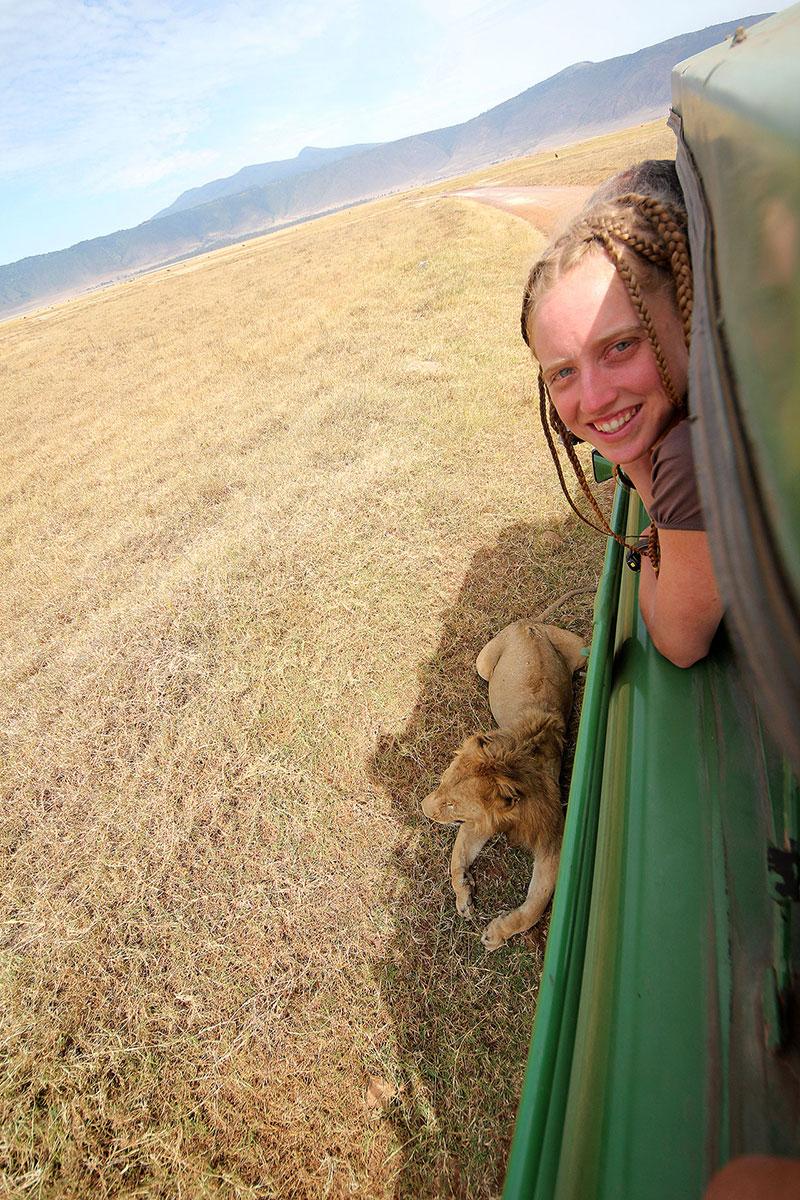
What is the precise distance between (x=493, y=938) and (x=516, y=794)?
67cm

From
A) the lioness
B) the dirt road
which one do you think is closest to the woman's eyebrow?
the lioness

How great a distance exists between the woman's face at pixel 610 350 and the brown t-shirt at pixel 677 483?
166mm

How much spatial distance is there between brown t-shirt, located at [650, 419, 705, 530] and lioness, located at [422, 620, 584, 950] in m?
1.46

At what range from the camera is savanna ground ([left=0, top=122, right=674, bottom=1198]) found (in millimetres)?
2217

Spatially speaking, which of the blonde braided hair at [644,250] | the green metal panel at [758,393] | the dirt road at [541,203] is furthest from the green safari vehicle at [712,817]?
the dirt road at [541,203]

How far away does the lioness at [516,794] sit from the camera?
2.46m

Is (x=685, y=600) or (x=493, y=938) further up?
(x=685, y=600)

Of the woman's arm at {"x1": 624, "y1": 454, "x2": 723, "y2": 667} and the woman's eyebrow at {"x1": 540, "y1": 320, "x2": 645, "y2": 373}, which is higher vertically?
the woman's eyebrow at {"x1": 540, "y1": 320, "x2": 645, "y2": 373}

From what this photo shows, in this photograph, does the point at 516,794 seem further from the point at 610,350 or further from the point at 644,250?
the point at 644,250

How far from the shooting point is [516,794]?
2422 mm

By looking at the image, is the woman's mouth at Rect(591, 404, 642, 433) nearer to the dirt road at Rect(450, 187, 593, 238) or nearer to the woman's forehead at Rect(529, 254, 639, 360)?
the woman's forehead at Rect(529, 254, 639, 360)

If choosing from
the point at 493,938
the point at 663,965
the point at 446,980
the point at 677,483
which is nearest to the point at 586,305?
the point at 677,483

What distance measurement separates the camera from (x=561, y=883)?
1.49 metres

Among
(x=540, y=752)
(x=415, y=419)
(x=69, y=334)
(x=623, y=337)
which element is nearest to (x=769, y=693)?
(x=623, y=337)
